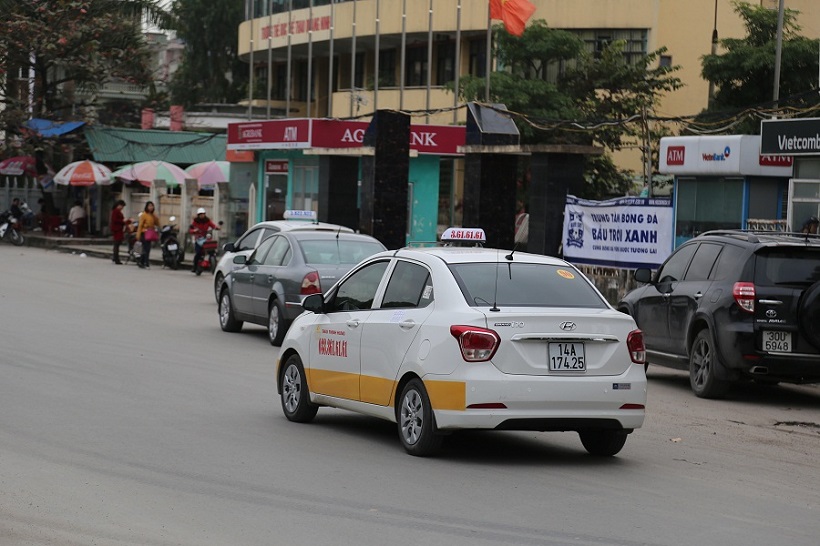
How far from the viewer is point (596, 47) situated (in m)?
49.5

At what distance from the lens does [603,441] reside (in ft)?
33.0

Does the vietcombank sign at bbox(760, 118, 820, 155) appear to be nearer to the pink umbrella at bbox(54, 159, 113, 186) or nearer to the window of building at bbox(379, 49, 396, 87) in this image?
the pink umbrella at bbox(54, 159, 113, 186)

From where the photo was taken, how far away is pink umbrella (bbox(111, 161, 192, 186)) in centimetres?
4625

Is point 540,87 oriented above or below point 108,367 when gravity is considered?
above

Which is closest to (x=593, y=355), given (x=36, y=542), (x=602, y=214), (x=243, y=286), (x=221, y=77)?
(x=36, y=542)

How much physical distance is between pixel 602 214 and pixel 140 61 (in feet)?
101

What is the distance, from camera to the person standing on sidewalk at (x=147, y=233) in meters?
37.5

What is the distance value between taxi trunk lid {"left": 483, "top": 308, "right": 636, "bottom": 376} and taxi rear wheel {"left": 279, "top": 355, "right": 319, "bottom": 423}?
8.14 feet

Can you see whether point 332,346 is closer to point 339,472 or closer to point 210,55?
point 339,472

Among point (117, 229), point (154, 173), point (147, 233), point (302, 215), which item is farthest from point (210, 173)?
point (302, 215)

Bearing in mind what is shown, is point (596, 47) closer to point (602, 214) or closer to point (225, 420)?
point (602, 214)

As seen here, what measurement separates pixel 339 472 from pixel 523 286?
77.4 inches

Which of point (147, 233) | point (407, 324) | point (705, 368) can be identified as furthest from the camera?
point (147, 233)

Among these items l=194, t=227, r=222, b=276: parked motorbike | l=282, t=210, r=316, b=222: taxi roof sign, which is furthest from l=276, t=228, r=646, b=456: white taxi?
l=194, t=227, r=222, b=276: parked motorbike
